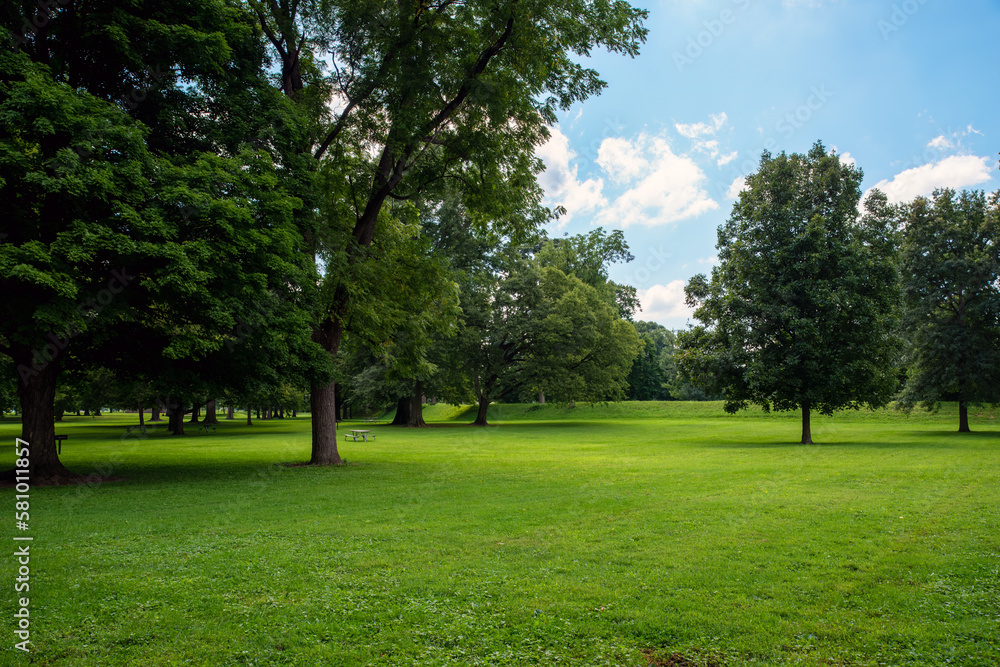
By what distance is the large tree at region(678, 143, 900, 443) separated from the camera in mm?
24547

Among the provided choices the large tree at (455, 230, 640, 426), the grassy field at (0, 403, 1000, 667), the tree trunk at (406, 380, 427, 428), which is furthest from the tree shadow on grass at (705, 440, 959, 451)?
the tree trunk at (406, 380, 427, 428)

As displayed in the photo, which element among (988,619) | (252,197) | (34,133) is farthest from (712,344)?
(34,133)

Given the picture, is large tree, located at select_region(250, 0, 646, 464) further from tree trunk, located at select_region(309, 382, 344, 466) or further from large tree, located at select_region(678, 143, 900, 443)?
large tree, located at select_region(678, 143, 900, 443)

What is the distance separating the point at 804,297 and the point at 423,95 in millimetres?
18514

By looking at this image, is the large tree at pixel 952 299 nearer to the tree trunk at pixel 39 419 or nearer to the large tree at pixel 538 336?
the large tree at pixel 538 336

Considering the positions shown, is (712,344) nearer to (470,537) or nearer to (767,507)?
(767,507)

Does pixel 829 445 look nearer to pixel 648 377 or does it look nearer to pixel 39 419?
pixel 39 419

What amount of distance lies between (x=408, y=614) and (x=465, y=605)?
0.51 m

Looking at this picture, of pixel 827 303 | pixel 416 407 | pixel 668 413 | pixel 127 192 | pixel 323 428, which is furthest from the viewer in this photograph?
pixel 668 413

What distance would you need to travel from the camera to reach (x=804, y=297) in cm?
2533

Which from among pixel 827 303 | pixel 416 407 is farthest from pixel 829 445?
pixel 416 407

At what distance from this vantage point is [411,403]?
46.2m

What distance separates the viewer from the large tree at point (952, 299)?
29.7 metres

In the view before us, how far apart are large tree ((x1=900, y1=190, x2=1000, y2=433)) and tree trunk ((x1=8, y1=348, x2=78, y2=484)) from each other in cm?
3670
